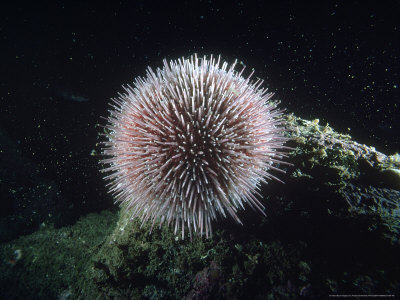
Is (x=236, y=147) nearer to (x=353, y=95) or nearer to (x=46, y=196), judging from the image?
(x=353, y=95)

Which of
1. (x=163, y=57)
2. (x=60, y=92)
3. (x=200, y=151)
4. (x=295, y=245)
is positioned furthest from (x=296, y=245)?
(x=60, y=92)

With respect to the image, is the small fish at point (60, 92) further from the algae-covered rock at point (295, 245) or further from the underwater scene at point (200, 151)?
the algae-covered rock at point (295, 245)

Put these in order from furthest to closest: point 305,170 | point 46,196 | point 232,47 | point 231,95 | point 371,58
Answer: point 46,196
point 232,47
point 371,58
point 305,170
point 231,95

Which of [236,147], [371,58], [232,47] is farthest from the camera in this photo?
[232,47]

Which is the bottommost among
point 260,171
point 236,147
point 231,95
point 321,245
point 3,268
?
point 3,268

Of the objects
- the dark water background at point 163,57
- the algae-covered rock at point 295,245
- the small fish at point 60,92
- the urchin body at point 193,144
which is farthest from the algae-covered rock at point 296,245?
the small fish at point 60,92

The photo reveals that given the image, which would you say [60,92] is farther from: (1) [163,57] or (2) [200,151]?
(2) [200,151]

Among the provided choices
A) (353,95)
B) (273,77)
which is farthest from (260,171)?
(353,95)
